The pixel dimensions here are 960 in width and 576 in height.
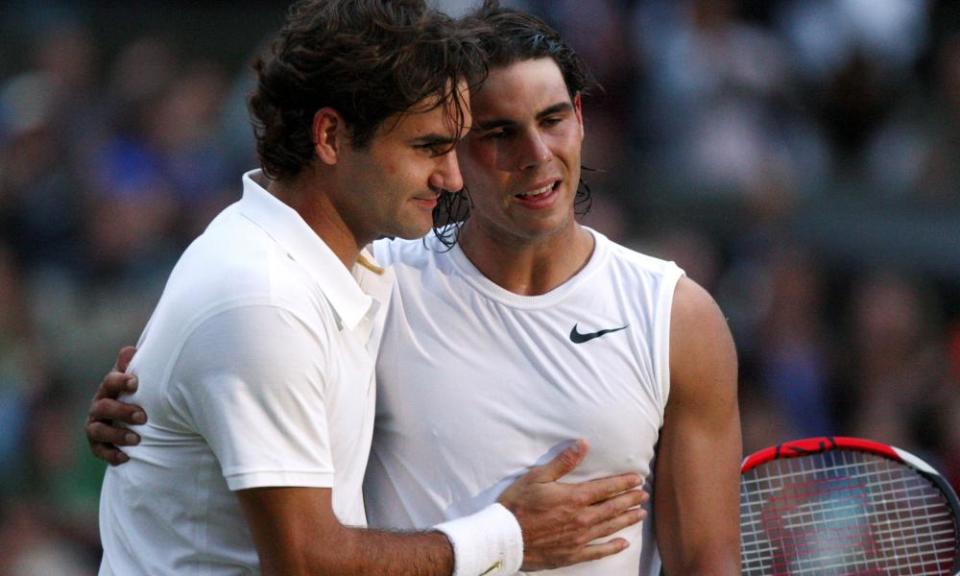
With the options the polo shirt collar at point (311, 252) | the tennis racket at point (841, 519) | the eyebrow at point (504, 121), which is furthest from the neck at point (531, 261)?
the tennis racket at point (841, 519)

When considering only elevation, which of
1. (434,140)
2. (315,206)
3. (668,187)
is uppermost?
(668,187)

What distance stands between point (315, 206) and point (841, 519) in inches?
62.5

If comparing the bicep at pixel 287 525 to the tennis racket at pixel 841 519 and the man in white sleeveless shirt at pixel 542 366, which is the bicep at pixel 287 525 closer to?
the man in white sleeveless shirt at pixel 542 366

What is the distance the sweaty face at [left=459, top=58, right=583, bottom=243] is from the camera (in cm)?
316

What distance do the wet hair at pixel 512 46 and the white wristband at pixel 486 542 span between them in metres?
0.70

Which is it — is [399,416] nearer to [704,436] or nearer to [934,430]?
[704,436]

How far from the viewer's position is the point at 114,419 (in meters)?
2.91

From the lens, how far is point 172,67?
7.08 m

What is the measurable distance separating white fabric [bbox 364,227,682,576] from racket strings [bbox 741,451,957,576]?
1.52 feet

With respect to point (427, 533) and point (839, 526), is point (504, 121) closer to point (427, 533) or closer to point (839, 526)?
point (427, 533)

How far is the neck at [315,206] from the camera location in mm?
2904

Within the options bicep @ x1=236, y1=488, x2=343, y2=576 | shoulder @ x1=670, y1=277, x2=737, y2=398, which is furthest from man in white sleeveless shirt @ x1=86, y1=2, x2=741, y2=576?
bicep @ x1=236, y1=488, x2=343, y2=576

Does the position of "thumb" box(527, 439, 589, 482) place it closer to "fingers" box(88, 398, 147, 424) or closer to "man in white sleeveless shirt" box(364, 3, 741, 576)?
"man in white sleeveless shirt" box(364, 3, 741, 576)

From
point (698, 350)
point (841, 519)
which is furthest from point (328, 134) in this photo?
point (841, 519)
